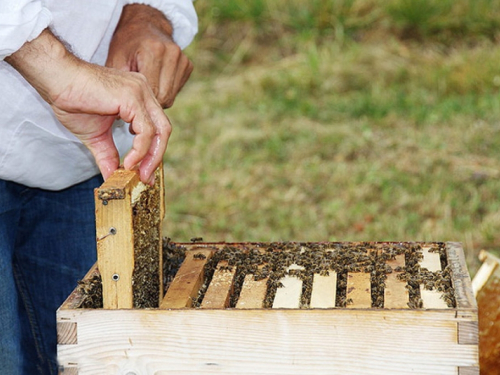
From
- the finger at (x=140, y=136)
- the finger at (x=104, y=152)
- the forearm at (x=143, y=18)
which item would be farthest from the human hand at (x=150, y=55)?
the finger at (x=140, y=136)

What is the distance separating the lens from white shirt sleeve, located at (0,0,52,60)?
1620 mm

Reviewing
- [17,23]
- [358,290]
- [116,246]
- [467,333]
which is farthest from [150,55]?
[467,333]

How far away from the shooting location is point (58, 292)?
2492mm

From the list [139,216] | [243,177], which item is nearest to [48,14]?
[139,216]

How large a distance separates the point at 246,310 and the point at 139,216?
38 centimetres

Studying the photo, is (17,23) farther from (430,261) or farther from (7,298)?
(430,261)

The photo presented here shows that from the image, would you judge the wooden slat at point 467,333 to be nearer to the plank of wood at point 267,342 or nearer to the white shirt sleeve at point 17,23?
the plank of wood at point 267,342

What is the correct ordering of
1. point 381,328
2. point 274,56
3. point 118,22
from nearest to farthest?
point 381,328 < point 118,22 < point 274,56

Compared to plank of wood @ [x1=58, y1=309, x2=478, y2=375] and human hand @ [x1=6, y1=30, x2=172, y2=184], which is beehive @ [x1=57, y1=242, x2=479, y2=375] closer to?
plank of wood @ [x1=58, y1=309, x2=478, y2=375]

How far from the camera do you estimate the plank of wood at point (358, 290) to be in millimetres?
1716

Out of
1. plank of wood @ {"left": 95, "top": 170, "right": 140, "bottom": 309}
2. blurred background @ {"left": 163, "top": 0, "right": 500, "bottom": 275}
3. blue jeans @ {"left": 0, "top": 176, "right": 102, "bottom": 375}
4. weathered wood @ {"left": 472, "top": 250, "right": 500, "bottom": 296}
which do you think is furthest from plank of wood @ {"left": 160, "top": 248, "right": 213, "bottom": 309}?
blurred background @ {"left": 163, "top": 0, "right": 500, "bottom": 275}

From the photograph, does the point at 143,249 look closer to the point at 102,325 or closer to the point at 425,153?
the point at 102,325

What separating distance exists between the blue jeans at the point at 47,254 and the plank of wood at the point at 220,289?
0.61m

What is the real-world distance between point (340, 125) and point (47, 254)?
13.1 ft
